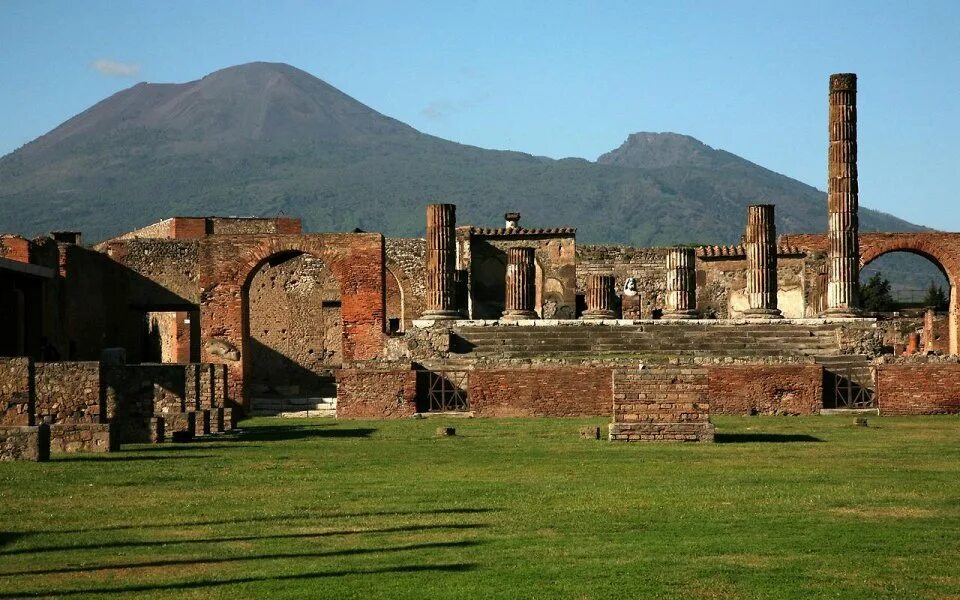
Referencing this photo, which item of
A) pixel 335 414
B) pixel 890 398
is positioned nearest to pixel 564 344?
pixel 335 414

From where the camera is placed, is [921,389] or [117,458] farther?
[921,389]

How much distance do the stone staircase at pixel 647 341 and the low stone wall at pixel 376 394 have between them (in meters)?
2.93

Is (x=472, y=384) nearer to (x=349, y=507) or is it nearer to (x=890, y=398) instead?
(x=890, y=398)

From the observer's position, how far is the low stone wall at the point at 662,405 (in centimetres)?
2181

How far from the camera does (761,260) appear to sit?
136 ft

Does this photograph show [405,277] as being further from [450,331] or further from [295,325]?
[450,331]

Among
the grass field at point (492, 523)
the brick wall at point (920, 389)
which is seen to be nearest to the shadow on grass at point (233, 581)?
the grass field at point (492, 523)

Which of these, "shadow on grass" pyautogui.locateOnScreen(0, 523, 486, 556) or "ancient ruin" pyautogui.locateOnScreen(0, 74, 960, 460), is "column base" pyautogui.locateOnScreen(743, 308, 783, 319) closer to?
"ancient ruin" pyautogui.locateOnScreen(0, 74, 960, 460)

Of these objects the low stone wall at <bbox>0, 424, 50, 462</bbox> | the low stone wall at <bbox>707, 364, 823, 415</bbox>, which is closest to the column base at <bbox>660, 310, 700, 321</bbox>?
the low stone wall at <bbox>707, 364, 823, 415</bbox>

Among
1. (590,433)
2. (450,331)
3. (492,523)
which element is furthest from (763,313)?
(492,523)

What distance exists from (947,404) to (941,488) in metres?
15.6

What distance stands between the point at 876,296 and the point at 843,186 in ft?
133

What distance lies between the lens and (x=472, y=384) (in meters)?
31.5

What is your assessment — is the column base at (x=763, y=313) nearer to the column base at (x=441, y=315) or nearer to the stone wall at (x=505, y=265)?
the column base at (x=441, y=315)
